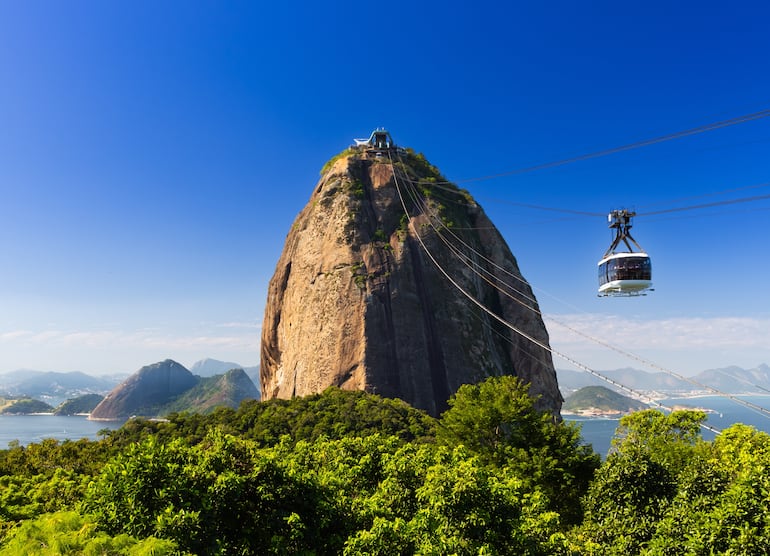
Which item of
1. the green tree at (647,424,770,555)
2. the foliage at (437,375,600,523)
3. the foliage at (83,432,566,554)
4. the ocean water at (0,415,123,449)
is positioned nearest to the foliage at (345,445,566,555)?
the foliage at (83,432,566,554)

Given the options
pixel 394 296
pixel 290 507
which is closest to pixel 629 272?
pixel 290 507

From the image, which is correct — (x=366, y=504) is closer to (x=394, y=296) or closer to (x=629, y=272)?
(x=629, y=272)

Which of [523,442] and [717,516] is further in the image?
[523,442]

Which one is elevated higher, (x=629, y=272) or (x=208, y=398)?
(x=629, y=272)

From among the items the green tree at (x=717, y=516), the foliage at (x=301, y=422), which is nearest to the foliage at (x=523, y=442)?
the green tree at (x=717, y=516)

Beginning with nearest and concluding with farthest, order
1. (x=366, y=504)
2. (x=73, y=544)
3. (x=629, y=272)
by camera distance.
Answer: (x=73, y=544)
(x=366, y=504)
(x=629, y=272)

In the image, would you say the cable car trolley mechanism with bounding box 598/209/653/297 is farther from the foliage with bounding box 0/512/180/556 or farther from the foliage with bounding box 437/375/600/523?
the foliage with bounding box 0/512/180/556

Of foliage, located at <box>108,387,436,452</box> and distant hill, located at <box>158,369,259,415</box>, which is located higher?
foliage, located at <box>108,387,436,452</box>
